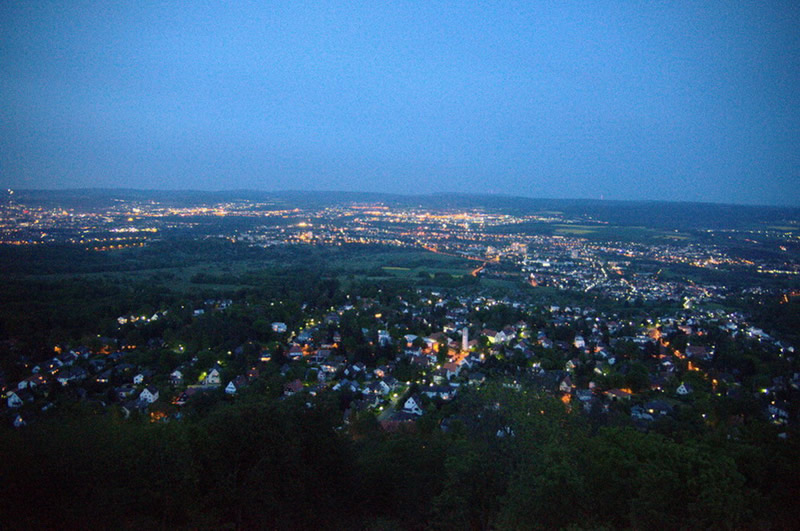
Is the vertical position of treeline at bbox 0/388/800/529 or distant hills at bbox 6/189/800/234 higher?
distant hills at bbox 6/189/800/234

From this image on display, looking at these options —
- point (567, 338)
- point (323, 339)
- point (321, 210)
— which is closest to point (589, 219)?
point (321, 210)

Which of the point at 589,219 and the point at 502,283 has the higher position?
the point at 589,219

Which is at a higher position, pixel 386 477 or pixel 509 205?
pixel 509 205

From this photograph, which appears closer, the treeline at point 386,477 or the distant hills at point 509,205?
the treeline at point 386,477

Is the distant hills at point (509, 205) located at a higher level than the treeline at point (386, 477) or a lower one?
higher

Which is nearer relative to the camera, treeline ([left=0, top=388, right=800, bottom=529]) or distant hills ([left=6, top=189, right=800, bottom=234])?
treeline ([left=0, top=388, right=800, bottom=529])

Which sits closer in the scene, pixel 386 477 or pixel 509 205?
pixel 386 477

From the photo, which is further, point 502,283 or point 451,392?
point 502,283

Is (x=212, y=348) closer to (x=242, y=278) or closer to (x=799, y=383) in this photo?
(x=242, y=278)
